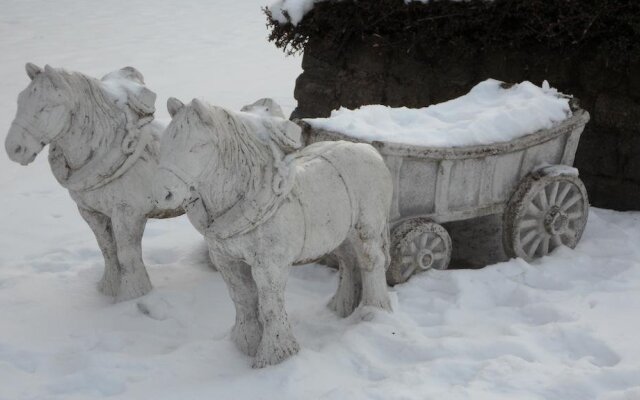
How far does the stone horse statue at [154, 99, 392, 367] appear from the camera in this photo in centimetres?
299

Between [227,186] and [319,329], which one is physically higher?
[227,186]

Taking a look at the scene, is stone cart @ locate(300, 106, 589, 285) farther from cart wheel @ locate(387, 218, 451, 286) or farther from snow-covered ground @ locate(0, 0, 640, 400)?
snow-covered ground @ locate(0, 0, 640, 400)

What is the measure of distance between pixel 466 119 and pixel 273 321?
2024 millimetres

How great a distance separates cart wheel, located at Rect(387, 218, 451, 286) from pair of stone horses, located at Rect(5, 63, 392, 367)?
393mm

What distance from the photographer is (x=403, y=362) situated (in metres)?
3.53

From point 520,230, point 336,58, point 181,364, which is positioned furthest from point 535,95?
point 181,364

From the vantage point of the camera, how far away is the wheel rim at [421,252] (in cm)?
432

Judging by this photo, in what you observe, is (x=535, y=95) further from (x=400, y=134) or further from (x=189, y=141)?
(x=189, y=141)

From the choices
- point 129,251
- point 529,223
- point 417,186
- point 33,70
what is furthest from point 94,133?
point 529,223

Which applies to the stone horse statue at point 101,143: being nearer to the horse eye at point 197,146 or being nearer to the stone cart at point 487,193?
the stone cart at point 487,193

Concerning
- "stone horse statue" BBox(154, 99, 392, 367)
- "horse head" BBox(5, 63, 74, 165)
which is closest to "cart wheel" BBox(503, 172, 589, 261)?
"stone horse statue" BBox(154, 99, 392, 367)

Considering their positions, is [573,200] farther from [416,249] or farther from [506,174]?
[416,249]

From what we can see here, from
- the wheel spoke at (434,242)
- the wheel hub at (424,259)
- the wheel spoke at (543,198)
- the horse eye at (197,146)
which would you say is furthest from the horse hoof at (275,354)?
the wheel spoke at (543,198)

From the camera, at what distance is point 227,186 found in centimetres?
313
